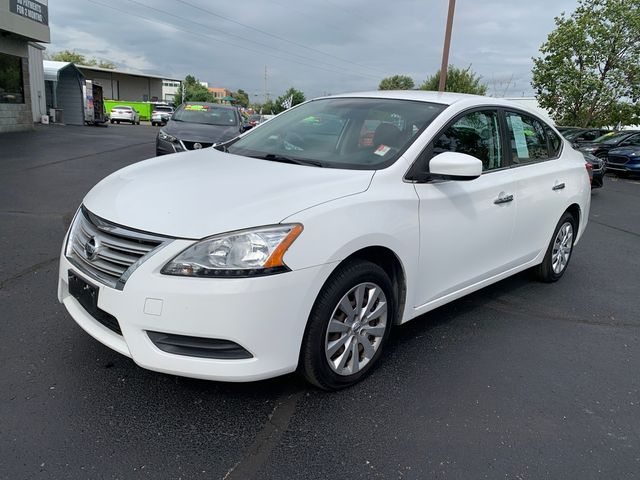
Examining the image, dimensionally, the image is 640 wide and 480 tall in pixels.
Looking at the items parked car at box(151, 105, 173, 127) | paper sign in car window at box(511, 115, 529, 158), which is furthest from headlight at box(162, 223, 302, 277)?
parked car at box(151, 105, 173, 127)

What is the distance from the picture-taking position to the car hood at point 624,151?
661 inches

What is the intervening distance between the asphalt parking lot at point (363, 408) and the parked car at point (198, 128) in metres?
5.79

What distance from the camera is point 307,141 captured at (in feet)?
12.3

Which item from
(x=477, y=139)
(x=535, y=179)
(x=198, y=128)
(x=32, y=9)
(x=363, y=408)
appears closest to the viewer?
(x=363, y=408)

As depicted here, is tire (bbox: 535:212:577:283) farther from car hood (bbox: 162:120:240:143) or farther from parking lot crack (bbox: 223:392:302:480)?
car hood (bbox: 162:120:240:143)

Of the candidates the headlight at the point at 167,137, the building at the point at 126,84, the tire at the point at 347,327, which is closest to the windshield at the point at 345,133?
the tire at the point at 347,327

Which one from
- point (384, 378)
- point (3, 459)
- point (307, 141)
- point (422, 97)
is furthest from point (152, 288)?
point (422, 97)

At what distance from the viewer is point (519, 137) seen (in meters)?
4.34

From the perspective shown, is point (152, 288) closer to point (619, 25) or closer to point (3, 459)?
point (3, 459)

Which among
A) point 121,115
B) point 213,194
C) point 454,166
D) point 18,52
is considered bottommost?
point 121,115

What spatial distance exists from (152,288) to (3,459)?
3.19ft

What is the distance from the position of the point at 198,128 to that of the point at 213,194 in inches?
328

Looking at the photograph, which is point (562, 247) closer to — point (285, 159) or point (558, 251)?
point (558, 251)

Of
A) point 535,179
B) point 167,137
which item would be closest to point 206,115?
point 167,137
